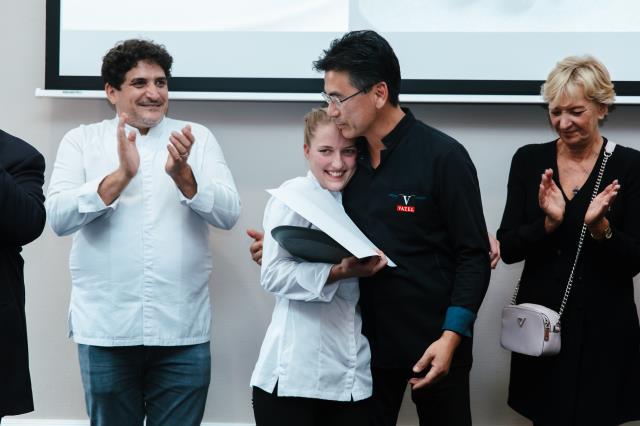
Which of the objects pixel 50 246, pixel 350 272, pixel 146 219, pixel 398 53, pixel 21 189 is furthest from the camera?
pixel 50 246

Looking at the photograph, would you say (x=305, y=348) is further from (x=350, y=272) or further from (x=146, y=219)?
(x=146, y=219)

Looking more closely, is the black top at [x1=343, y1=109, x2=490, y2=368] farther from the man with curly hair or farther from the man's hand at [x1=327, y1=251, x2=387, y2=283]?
the man with curly hair

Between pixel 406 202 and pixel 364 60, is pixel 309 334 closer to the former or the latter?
pixel 406 202

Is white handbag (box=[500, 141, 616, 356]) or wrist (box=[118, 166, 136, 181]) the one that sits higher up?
wrist (box=[118, 166, 136, 181])

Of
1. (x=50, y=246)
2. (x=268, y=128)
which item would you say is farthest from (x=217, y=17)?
(x=50, y=246)

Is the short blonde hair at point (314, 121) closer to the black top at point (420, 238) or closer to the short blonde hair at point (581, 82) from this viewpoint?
the black top at point (420, 238)

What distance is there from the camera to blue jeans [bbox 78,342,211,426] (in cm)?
231

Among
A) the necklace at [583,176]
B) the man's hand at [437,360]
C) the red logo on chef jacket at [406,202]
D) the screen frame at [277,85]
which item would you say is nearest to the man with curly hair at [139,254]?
the screen frame at [277,85]

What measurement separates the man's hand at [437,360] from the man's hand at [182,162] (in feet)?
2.87

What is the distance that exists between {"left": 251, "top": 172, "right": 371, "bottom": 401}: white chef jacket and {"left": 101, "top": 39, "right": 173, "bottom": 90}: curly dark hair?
823 millimetres

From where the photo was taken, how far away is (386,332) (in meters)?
1.86

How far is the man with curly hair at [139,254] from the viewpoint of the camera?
228 cm

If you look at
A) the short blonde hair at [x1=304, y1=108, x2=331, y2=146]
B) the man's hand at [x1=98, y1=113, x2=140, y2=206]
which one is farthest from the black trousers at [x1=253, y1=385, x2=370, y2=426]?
the man's hand at [x1=98, y1=113, x2=140, y2=206]

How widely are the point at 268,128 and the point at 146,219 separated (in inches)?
29.2
